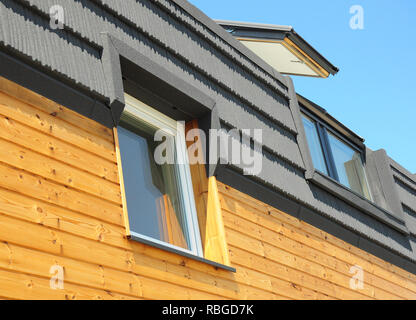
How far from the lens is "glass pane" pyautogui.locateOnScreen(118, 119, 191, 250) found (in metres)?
4.21

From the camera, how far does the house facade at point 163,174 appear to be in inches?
130

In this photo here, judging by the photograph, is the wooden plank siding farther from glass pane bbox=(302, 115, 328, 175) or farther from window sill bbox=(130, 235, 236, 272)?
glass pane bbox=(302, 115, 328, 175)

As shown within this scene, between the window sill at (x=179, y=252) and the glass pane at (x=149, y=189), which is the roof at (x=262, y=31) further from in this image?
the window sill at (x=179, y=252)

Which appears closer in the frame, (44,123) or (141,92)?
(44,123)

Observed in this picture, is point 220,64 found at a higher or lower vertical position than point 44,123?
higher

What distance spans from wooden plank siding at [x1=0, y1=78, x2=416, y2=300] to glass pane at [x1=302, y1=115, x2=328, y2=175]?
7.70ft

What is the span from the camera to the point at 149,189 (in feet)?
14.5

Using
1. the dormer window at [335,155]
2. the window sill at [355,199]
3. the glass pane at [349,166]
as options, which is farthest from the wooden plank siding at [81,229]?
the glass pane at [349,166]

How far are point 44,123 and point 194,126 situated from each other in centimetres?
175

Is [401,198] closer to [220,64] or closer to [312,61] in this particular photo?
[312,61]

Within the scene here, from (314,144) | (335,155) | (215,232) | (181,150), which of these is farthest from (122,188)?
(335,155)

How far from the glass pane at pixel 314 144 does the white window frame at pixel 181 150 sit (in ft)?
8.01

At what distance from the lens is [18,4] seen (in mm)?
3641

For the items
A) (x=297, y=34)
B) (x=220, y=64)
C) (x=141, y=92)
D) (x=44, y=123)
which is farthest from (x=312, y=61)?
(x=44, y=123)
